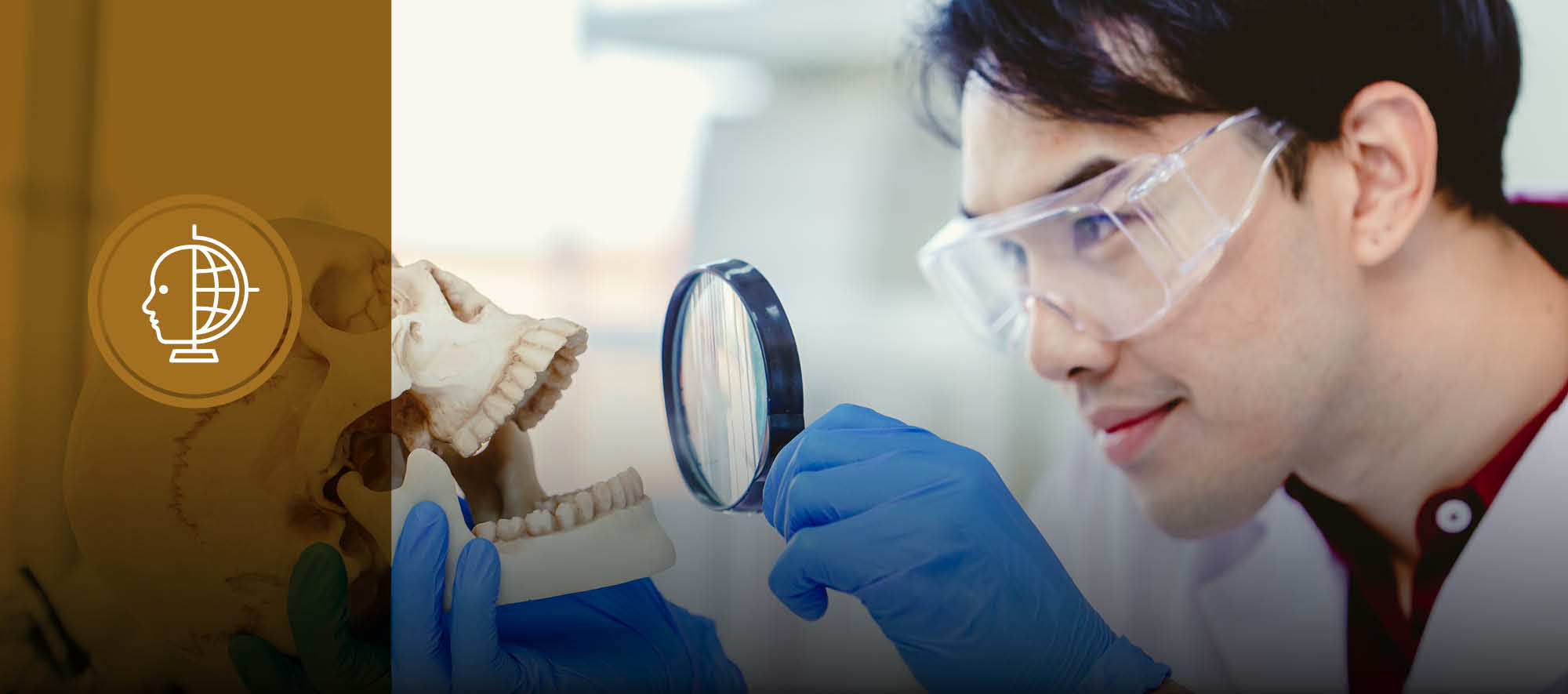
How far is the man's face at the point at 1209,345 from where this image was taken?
994 millimetres

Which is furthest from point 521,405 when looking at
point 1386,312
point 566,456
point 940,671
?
point 1386,312

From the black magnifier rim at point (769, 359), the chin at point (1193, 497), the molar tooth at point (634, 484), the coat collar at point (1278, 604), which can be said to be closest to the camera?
the black magnifier rim at point (769, 359)

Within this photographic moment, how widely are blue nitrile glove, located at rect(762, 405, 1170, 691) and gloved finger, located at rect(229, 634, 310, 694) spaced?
1.48 feet

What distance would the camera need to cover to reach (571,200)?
1575mm

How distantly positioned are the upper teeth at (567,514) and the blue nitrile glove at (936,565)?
0.46ft

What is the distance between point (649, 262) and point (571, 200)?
0.60ft

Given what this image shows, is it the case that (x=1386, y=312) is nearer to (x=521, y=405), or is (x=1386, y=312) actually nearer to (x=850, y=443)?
(x=850, y=443)

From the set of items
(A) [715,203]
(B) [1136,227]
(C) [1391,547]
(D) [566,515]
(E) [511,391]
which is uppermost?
(A) [715,203]

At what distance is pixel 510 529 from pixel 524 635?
0.55 feet

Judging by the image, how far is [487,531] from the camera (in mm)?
863

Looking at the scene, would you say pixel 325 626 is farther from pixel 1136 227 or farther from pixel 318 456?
pixel 1136 227

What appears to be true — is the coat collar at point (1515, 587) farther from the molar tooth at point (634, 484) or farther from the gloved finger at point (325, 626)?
the gloved finger at point (325, 626)

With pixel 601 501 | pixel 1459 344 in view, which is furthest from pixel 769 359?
pixel 1459 344

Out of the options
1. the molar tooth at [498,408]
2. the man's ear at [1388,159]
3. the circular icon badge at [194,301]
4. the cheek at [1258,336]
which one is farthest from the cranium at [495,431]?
the man's ear at [1388,159]
